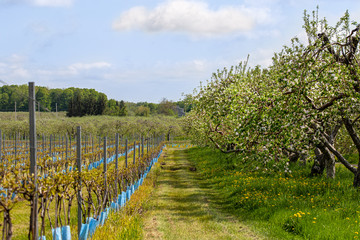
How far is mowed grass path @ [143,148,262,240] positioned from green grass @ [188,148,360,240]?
1.84 feet

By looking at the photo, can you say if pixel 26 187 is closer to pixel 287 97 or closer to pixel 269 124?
pixel 269 124

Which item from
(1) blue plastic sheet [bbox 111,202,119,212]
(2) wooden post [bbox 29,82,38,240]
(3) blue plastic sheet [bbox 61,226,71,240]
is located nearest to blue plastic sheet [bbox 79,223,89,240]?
(3) blue plastic sheet [bbox 61,226,71,240]

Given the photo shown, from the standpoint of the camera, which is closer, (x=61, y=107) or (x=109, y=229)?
(x=109, y=229)

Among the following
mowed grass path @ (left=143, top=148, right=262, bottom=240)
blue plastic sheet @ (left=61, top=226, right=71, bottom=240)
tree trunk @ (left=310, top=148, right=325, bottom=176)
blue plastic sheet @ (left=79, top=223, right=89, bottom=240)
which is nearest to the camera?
blue plastic sheet @ (left=61, top=226, right=71, bottom=240)

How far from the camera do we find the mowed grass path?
9445mm

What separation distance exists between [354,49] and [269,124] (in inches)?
174

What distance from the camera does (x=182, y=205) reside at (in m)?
13.3

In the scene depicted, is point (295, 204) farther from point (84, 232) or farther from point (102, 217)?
point (84, 232)

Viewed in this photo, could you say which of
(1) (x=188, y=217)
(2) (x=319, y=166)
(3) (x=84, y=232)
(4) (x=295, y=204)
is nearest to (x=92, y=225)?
(3) (x=84, y=232)

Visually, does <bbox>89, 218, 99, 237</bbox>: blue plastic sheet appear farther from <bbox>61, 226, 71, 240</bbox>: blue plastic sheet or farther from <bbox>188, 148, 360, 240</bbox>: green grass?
<bbox>188, 148, 360, 240</bbox>: green grass

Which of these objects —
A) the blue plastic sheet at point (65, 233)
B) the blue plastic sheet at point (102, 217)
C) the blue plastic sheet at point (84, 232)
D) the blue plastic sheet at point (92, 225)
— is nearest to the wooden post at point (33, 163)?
the blue plastic sheet at point (65, 233)

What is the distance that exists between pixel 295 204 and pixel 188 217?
3467mm

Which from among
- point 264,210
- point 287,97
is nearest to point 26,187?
point 287,97

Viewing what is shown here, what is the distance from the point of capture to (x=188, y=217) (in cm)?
1137
